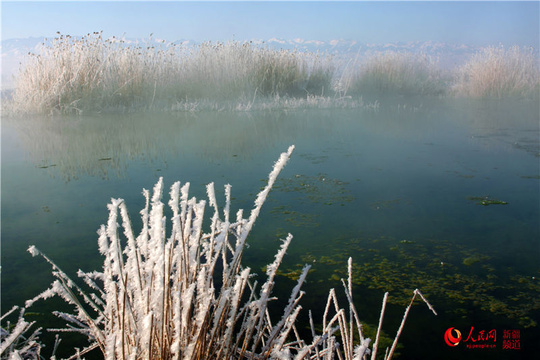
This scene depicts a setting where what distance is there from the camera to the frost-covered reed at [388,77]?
43.6ft

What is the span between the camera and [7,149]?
17.4ft

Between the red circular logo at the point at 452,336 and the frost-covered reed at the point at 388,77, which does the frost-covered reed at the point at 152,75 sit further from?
the red circular logo at the point at 452,336

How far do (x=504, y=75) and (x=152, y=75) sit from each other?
9742 millimetres

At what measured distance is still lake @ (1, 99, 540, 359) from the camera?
6.75 feet

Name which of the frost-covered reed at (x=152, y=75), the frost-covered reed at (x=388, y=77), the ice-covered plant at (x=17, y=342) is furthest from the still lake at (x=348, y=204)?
the frost-covered reed at (x=388, y=77)

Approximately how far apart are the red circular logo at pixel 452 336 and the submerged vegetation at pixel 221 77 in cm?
782

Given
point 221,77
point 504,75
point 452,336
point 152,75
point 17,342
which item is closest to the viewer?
point 17,342

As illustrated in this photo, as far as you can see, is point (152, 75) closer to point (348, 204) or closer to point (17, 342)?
point (348, 204)

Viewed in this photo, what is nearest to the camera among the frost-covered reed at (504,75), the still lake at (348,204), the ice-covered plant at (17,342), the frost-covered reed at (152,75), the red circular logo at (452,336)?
the ice-covered plant at (17,342)

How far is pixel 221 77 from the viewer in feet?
34.8

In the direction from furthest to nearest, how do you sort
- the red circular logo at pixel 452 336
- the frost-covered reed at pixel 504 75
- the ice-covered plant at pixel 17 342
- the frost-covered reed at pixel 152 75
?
the frost-covered reed at pixel 504 75, the frost-covered reed at pixel 152 75, the red circular logo at pixel 452 336, the ice-covered plant at pixel 17 342

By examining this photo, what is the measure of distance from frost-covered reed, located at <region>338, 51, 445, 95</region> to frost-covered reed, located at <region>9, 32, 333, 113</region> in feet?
4.74

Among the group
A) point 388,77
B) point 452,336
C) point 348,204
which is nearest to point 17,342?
point 452,336

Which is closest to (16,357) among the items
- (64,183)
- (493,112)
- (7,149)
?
(64,183)
